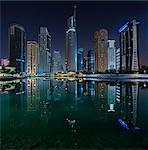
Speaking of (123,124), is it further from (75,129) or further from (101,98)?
(101,98)

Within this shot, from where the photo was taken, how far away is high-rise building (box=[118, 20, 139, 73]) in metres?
98.8

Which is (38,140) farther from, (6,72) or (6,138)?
(6,72)

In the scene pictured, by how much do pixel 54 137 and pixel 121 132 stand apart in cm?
268

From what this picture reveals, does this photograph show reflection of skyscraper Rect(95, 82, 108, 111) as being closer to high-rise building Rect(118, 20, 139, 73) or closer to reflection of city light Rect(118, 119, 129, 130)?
reflection of city light Rect(118, 119, 129, 130)

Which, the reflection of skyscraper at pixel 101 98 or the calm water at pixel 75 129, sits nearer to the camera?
the calm water at pixel 75 129

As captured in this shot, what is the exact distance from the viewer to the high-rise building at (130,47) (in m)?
98.8

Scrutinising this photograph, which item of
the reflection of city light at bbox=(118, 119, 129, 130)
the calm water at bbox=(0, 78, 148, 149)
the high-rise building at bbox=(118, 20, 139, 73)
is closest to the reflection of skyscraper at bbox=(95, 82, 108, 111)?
the calm water at bbox=(0, 78, 148, 149)

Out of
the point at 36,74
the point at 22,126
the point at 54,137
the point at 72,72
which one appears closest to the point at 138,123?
the point at 54,137

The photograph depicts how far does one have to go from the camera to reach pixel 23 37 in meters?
154

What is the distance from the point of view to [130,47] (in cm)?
10419

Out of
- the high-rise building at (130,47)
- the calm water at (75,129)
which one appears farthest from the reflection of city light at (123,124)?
the high-rise building at (130,47)

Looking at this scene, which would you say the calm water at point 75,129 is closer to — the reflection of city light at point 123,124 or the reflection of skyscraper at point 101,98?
the reflection of city light at point 123,124

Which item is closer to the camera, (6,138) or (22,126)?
(6,138)

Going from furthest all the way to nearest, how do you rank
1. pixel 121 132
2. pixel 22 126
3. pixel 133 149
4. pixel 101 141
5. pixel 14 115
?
pixel 14 115
pixel 22 126
pixel 121 132
pixel 101 141
pixel 133 149
